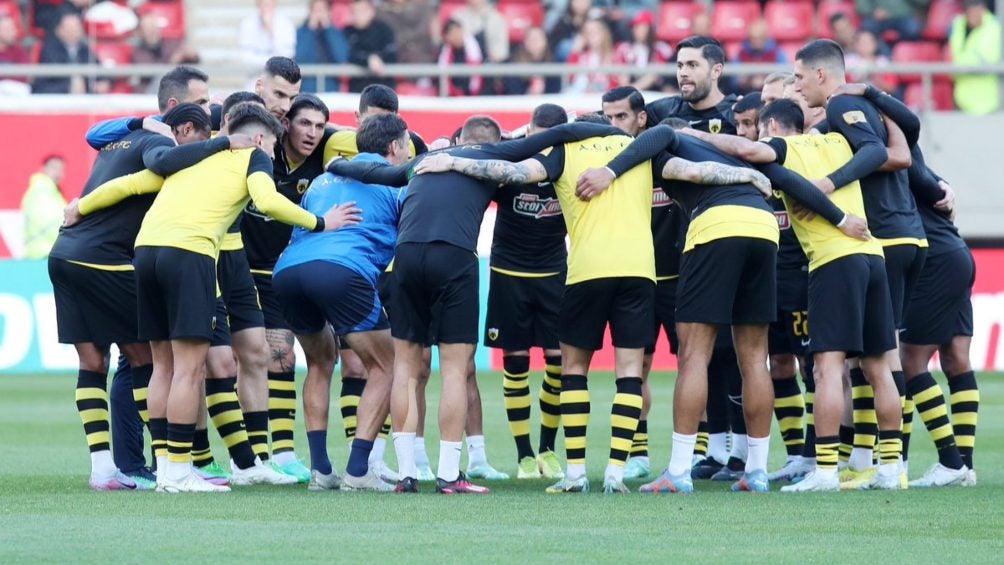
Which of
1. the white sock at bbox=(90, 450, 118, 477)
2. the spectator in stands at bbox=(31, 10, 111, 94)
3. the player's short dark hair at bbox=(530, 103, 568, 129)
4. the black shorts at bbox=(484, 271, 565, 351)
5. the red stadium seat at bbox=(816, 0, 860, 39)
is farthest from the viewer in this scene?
the red stadium seat at bbox=(816, 0, 860, 39)

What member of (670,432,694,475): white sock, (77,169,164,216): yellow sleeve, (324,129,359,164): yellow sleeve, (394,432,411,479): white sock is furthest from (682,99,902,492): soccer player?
(77,169,164,216): yellow sleeve

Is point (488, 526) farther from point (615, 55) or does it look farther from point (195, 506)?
point (615, 55)

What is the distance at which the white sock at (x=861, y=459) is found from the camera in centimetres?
920

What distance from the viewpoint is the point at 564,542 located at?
22.0 ft

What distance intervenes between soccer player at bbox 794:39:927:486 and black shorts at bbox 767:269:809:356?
702 millimetres

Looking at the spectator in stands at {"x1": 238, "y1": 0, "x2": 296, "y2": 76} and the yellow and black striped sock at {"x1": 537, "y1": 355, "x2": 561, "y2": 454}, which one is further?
the spectator in stands at {"x1": 238, "y1": 0, "x2": 296, "y2": 76}

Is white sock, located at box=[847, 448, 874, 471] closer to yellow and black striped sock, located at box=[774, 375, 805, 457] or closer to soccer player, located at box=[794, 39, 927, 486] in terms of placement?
soccer player, located at box=[794, 39, 927, 486]

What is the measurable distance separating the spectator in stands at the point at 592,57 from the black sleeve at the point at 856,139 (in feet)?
35.7

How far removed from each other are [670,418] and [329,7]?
9.23 metres

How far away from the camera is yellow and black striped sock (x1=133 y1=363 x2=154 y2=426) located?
916 centimetres

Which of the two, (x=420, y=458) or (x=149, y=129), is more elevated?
(x=149, y=129)

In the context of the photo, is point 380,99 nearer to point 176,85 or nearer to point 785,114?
point 176,85

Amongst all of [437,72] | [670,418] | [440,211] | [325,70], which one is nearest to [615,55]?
[437,72]

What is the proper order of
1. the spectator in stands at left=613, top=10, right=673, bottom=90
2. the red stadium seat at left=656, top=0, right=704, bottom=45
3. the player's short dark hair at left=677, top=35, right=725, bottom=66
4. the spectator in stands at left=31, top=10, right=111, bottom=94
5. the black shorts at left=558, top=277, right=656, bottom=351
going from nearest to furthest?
the black shorts at left=558, top=277, right=656, bottom=351 → the player's short dark hair at left=677, top=35, right=725, bottom=66 → the spectator in stands at left=31, top=10, right=111, bottom=94 → the spectator in stands at left=613, top=10, right=673, bottom=90 → the red stadium seat at left=656, top=0, right=704, bottom=45
